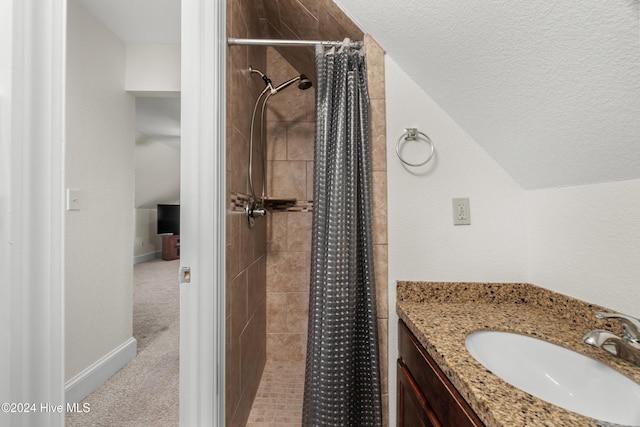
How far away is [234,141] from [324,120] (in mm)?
443

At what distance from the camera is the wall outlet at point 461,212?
3.84 feet

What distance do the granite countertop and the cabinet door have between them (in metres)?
0.18

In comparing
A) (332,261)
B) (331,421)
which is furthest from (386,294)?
(331,421)

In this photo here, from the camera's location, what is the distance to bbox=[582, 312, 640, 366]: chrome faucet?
0.62 metres

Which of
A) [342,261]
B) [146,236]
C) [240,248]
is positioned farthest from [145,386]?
[146,236]

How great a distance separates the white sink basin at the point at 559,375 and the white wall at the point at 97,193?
2134 mm

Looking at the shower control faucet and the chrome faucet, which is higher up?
the shower control faucet

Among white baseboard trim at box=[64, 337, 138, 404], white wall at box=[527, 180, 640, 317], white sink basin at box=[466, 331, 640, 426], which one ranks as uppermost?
white wall at box=[527, 180, 640, 317]

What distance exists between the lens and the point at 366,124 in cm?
120

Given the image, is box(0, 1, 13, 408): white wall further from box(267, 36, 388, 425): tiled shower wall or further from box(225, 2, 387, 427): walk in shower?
box(267, 36, 388, 425): tiled shower wall

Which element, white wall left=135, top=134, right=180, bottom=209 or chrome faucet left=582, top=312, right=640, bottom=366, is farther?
white wall left=135, top=134, right=180, bottom=209

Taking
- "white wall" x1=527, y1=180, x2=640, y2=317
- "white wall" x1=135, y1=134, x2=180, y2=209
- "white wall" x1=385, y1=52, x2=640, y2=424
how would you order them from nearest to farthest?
"white wall" x1=527, y1=180, x2=640, y2=317
"white wall" x1=385, y1=52, x2=640, y2=424
"white wall" x1=135, y1=134, x2=180, y2=209

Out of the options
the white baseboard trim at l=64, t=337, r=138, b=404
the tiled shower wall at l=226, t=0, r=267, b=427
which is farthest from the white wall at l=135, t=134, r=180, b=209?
the tiled shower wall at l=226, t=0, r=267, b=427

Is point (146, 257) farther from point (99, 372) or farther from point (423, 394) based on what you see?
point (423, 394)
